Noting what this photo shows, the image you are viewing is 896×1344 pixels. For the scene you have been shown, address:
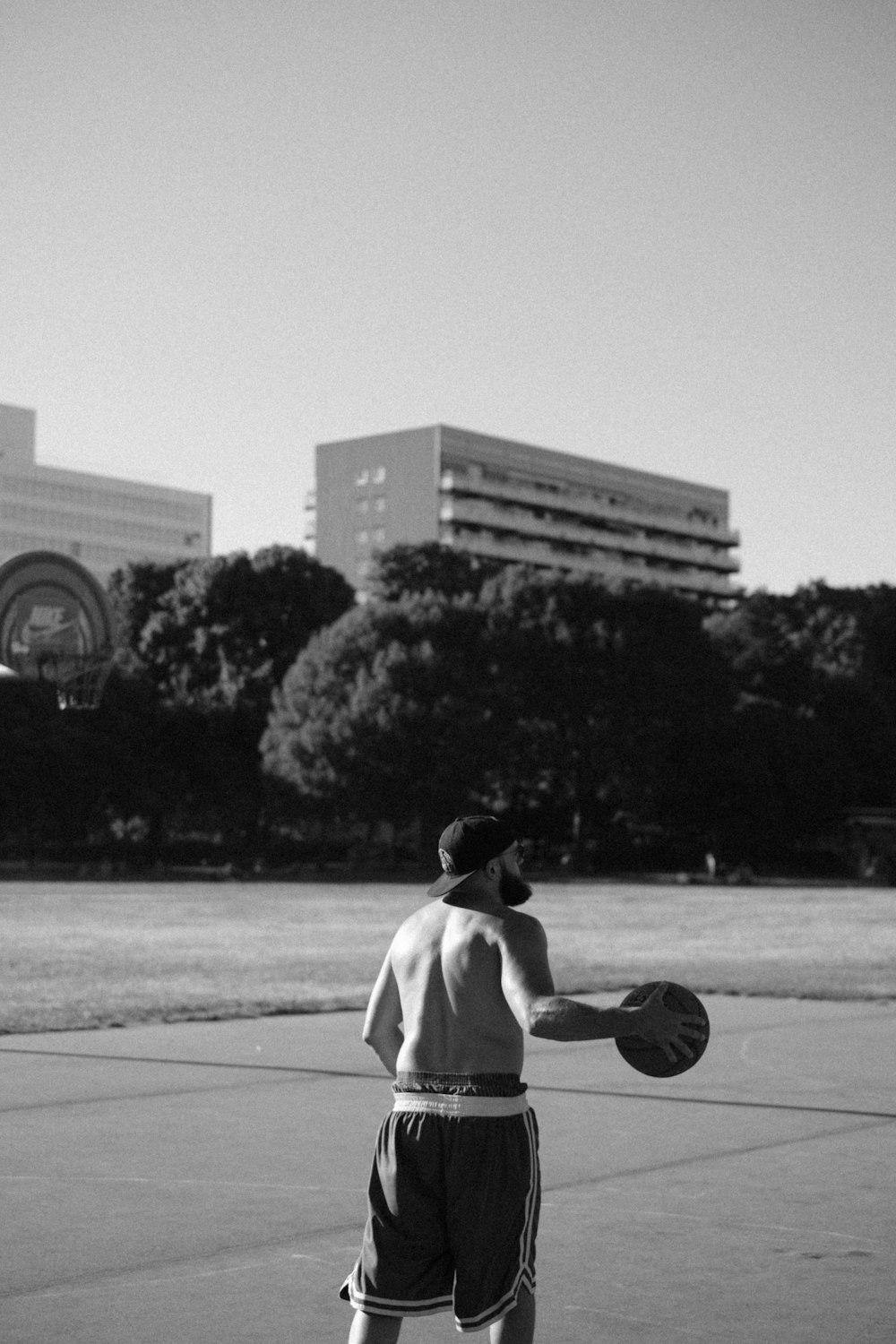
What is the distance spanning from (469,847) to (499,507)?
154 meters

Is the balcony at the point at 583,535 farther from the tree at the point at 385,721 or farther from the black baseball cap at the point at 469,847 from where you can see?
the black baseball cap at the point at 469,847

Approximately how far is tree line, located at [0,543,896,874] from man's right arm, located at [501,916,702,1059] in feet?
218

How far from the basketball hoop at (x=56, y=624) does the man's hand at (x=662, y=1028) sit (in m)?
22.4

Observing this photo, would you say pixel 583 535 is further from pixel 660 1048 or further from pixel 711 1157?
pixel 660 1048

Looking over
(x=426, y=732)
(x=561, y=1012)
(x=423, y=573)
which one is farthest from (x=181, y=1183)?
(x=423, y=573)

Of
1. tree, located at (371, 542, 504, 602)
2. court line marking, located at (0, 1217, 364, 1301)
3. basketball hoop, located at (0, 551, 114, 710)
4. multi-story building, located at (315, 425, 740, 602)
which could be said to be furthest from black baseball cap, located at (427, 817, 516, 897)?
multi-story building, located at (315, 425, 740, 602)

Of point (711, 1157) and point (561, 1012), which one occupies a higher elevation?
point (561, 1012)

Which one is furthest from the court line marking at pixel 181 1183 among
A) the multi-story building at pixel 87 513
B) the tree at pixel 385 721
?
the multi-story building at pixel 87 513

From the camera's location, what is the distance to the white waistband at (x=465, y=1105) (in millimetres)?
5285

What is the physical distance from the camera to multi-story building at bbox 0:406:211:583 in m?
169

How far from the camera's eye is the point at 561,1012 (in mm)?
5016

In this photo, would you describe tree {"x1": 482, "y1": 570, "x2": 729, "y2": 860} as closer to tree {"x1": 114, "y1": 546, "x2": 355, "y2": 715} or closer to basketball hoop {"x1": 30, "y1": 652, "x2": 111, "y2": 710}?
tree {"x1": 114, "y1": 546, "x2": 355, "y2": 715}

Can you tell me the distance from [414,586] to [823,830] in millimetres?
23565

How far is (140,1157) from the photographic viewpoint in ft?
32.0
